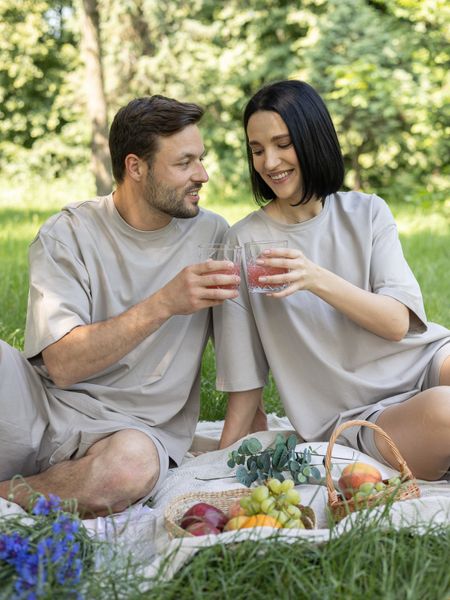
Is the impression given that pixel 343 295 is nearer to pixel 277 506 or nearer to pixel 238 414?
pixel 238 414

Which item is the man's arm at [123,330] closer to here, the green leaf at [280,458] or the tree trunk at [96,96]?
the green leaf at [280,458]

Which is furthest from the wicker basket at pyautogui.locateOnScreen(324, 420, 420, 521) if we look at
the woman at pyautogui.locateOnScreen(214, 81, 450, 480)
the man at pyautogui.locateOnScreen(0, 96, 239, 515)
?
the man at pyautogui.locateOnScreen(0, 96, 239, 515)

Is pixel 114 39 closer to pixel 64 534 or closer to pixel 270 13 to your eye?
pixel 270 13

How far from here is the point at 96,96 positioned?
1068 cm

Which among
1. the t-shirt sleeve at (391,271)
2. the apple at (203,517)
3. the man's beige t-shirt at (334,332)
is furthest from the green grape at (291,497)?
the t-shirt sleeve at (391,271)

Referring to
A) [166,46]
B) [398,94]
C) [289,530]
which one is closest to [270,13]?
[166,46]

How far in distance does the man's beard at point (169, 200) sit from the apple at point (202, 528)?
1391 mm

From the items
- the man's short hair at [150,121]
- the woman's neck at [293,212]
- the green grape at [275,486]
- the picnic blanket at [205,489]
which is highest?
the man's short hair at [150,121]

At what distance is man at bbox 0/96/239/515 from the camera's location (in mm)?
3332

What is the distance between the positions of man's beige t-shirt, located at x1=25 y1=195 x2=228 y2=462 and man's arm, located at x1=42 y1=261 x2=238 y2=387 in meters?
0.12

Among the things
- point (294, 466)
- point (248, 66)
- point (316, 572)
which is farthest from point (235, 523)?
point (248, 66)

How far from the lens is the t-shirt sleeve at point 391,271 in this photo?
3.56m

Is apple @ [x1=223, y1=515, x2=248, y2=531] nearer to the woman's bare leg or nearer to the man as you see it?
the man

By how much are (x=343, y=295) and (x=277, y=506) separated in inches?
38.0
